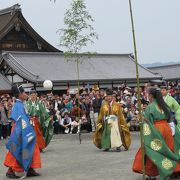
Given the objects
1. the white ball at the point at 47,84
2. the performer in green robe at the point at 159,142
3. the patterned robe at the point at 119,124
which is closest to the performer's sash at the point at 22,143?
the performer in green robe at the point at 159,142

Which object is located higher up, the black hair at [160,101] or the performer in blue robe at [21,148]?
the black hair at [160,101]

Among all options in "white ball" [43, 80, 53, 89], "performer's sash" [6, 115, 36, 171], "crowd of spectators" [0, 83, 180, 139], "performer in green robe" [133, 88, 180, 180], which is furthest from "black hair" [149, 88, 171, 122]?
"white ball" [43, 80, 53, 89]

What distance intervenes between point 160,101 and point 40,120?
574 cm

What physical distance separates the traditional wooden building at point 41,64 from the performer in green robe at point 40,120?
1226 centimetres

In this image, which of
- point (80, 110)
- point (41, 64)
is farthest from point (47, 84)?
point (80, 110)

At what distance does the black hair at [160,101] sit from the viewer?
7086 mm

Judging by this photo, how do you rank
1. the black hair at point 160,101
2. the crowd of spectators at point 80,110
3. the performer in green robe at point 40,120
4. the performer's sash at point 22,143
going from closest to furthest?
the black hair at point 160,101 < the performer's sash at point 22,143 < the performer in green robe at point 40,120 < the crowd of spectators at point 80,110

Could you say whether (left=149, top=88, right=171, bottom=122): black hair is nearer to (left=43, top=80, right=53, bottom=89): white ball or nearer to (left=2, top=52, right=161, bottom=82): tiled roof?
(left=43, top=80, right=53, bottom=89): white ball

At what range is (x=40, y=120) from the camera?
12.2 metres

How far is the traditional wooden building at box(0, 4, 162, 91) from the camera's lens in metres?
26.0

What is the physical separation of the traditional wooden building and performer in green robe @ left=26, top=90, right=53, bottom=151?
12.3 m

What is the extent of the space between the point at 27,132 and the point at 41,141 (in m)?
4.01

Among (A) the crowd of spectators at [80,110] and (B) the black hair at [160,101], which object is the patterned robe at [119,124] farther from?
(A) the crowd of spectators at [80,110]

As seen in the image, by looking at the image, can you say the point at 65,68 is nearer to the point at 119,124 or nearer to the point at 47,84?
the point at 47,84
